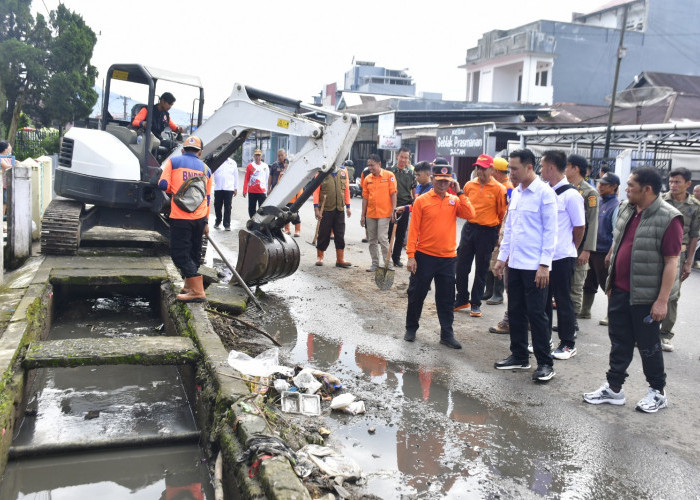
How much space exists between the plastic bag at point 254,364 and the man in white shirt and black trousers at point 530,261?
217 centimetres

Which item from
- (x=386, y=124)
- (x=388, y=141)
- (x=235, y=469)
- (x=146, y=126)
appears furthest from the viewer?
(x=388, y=141)

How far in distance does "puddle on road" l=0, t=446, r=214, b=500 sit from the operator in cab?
574 cm

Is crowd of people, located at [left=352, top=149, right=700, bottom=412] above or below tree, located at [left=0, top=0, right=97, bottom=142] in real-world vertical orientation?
below

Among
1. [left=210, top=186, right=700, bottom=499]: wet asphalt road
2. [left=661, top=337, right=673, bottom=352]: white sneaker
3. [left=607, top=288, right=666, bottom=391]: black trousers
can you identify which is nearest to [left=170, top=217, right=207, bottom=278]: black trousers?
[left=210, top=186, right=700, bottom=499]: wet asphalt road

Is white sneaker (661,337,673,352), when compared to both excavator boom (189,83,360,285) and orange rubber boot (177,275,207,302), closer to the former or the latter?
excavator boom (189,83,360,285)

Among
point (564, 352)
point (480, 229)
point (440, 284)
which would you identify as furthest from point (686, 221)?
point (440, 284)

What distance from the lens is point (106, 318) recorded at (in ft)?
25.7

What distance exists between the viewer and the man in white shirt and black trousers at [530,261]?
18.9 feet

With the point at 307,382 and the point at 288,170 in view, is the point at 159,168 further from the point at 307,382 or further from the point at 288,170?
the point at 307,382

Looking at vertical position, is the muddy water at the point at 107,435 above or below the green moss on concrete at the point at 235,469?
below

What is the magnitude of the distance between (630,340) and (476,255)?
3.19 m

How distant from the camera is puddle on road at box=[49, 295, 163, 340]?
281 inches

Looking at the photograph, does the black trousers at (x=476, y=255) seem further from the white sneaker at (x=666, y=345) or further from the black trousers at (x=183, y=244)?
the black trousers at (x=183, y=244)

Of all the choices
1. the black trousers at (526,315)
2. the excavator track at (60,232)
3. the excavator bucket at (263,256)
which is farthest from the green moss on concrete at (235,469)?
the excavator track at (60,232)
